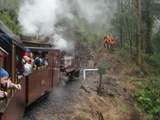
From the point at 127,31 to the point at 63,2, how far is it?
7.27 meters

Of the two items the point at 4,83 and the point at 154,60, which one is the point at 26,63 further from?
the point at 154,60

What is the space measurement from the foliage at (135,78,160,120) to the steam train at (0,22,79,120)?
4.62 metres

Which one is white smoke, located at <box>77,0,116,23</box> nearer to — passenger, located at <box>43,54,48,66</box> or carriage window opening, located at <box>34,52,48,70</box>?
passenger, located at <box>43,54,48,66</box>

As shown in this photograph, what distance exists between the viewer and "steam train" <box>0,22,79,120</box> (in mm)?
9828

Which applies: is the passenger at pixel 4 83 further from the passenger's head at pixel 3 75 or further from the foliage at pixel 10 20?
the foliage at pixel 10 20

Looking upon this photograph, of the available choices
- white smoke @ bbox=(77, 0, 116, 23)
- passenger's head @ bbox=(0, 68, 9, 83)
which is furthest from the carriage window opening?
white smoke @ bbox=(77, 0, 116, 23)

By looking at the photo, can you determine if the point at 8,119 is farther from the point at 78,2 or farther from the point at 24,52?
the point at 78,2

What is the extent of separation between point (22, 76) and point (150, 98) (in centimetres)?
1375

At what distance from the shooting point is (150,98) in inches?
976

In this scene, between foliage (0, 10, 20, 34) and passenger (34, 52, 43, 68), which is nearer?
passenger (34, 52, 43, 68)

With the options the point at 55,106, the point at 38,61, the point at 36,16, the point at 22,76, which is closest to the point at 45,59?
the point at 38,61

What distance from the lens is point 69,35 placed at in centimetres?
3694

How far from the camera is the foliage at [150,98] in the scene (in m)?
23.2

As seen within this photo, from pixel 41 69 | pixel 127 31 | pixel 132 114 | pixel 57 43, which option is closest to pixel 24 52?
pixel 41 69
